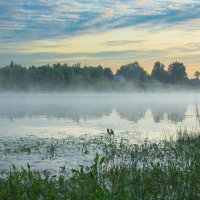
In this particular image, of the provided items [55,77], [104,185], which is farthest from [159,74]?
[104,185]

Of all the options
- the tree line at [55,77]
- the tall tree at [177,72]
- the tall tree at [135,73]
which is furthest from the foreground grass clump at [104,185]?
the tall tree at [177,72]

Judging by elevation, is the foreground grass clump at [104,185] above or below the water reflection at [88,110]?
above

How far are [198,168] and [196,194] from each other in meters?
2.05

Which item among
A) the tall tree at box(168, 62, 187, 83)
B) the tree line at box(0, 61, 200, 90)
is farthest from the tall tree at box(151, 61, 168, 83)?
the tree line at box(0, 61, 200, 90)

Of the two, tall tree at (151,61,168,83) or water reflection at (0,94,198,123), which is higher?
tall tree at (151,61,168,83)

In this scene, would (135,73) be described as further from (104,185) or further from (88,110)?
(104,185)

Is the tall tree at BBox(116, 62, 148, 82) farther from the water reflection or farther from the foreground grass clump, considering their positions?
the foreground grass clump

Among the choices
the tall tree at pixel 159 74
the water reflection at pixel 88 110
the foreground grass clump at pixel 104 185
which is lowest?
the water reflection at pixel 88 110

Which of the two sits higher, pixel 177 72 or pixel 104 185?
pixel 177 72

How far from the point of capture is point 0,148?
61.7 feet

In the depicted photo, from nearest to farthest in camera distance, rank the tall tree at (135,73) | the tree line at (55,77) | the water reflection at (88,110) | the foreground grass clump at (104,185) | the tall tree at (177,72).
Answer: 1. the foreground grass clump at (104,185)
2. the water reflection at (88,110)
3. the tree line at (55,77)
4. the tall tree at (135,73)
5. the tall tree at (177,72)

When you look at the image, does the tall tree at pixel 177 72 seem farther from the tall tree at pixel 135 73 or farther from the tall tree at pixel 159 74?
the tall tree at pixel 135 73

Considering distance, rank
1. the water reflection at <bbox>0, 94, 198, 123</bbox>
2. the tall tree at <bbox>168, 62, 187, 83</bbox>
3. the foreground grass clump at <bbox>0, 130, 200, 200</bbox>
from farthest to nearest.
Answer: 1. the tall tree at <bbox>168, 62, 187, 83</bbox>
2. the water reflection at <bbox>0, 94, 198, 123</bbox>
3. the foreground grass clump at <bbox>0, 130, 200, 200</bbox>

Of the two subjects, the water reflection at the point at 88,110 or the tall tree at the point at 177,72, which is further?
the tall tree at the point at 177,72
